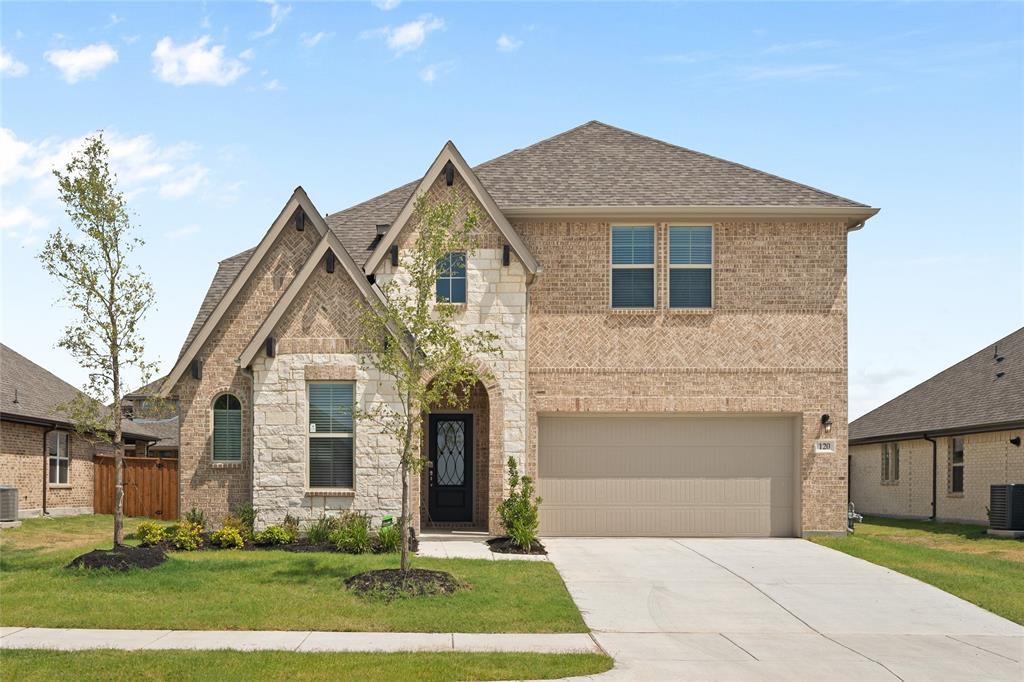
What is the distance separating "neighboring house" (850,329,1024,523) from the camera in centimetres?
2545

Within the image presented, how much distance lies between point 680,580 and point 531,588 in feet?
9.07

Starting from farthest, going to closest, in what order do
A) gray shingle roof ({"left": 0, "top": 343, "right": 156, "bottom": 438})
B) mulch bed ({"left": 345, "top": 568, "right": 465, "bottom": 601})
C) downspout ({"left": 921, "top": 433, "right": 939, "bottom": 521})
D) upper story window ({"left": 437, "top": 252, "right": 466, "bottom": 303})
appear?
downspout ({"left": 921, "top": 433, "right": 939, "bottom": 521}), gray shingle roof ({"left": 0, "top": 343, "right": 156, "bottom": 438}), upper story window ({"left": 437, "top": 252, "right": 466, "bottom": 303}), mulch bed ({"left": 345, "top": 568, "right": 465, "bottom": 601})

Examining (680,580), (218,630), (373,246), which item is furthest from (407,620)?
(373,246)

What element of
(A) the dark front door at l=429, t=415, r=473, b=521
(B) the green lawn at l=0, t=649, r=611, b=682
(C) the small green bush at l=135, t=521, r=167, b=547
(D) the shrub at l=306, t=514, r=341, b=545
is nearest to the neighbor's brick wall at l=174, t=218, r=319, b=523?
(C) the small green bush at l=135, t=521, r=167, b=547

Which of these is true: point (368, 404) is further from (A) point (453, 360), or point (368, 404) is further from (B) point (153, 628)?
(B) point (153, 628)

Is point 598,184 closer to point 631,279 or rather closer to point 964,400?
point 631,279

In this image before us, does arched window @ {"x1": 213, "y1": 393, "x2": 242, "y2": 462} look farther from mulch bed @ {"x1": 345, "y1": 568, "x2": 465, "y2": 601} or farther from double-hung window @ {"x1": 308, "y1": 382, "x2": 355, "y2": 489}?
mulch bed @ {"x1": 345, "y1": 568, "x2": 465, "y2": 601}

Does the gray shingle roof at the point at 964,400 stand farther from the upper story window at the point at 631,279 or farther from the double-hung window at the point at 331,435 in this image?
the double-hung window at the point at 331,435

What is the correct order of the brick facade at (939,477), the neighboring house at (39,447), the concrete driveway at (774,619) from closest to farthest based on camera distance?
the concrete driveway at (774,619) → the brick facade at (939,477) → the neighboring house at (39,447)

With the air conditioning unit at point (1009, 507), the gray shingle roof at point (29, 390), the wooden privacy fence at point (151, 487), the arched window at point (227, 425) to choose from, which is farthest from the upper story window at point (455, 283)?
the air conditioning unit at point (1009, 507)

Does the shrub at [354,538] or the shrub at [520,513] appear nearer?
the shrub at [354,538]

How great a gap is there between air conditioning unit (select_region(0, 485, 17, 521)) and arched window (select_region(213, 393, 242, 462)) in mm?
7668

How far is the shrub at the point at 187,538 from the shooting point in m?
17.6

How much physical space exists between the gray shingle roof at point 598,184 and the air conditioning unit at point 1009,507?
26.4 feet
